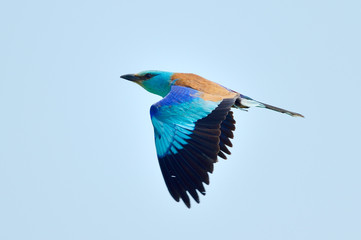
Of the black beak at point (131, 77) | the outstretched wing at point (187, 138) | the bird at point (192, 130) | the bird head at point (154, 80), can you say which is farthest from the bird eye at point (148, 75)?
the outstretched wing at point (187, 138)

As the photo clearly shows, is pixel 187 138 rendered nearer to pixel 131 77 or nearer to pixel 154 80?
pixel 154 80

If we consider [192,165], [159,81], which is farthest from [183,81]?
[192,165]

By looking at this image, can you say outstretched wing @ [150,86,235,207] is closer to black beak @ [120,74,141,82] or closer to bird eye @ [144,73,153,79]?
bird eye @ [144,73,153,79]

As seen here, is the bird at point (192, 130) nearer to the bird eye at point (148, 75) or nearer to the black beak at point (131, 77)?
the bird eye at point (148, 75)

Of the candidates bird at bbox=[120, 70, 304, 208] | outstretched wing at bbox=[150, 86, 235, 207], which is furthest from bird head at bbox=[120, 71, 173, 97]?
outstretched wing at bbox=[150, 86, 235, 207]

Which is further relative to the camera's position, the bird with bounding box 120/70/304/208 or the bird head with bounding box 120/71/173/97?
the bird head with bounding box 120/71/173/97

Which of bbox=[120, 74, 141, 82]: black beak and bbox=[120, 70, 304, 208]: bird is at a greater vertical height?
bbox=[120, 74, 141, 82]: black beak
